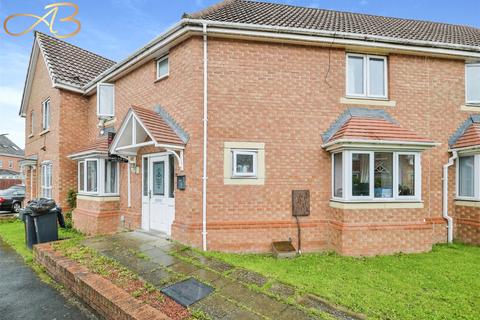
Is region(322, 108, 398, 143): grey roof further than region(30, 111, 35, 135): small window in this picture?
No

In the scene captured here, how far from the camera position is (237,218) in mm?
7344

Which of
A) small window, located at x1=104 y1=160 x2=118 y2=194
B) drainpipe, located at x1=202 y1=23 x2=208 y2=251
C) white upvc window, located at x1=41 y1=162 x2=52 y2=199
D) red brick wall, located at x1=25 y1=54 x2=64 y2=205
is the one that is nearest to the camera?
drainpipe, located at x1=202 y1=23 x2=208 y2=251

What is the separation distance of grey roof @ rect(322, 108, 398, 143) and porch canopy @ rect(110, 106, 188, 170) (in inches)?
154

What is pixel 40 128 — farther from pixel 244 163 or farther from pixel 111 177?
pixel 244 163

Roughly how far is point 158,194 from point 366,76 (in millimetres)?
7078

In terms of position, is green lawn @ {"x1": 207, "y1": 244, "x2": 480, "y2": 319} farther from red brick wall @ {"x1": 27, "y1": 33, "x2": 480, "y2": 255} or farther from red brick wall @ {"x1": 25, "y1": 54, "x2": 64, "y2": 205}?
red brick wall @ {"x1": 25, "y1": 54, "x2": 64, "y2": 205}

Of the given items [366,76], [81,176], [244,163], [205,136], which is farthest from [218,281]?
[81,176]

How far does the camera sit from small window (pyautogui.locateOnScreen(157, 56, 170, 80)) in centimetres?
848

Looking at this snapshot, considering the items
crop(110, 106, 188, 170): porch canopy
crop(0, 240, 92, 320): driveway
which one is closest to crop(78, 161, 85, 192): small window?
crop(110, 106, 188, 170): porch canopy

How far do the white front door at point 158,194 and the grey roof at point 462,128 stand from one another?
856 centimetres

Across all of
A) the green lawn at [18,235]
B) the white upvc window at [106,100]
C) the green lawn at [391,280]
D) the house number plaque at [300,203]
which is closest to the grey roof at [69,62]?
the white upvc window at [106,100]

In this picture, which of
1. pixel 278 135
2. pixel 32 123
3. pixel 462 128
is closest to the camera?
pixel 278 135

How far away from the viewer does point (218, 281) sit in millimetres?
5016

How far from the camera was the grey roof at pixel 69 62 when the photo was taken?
12.1 m
